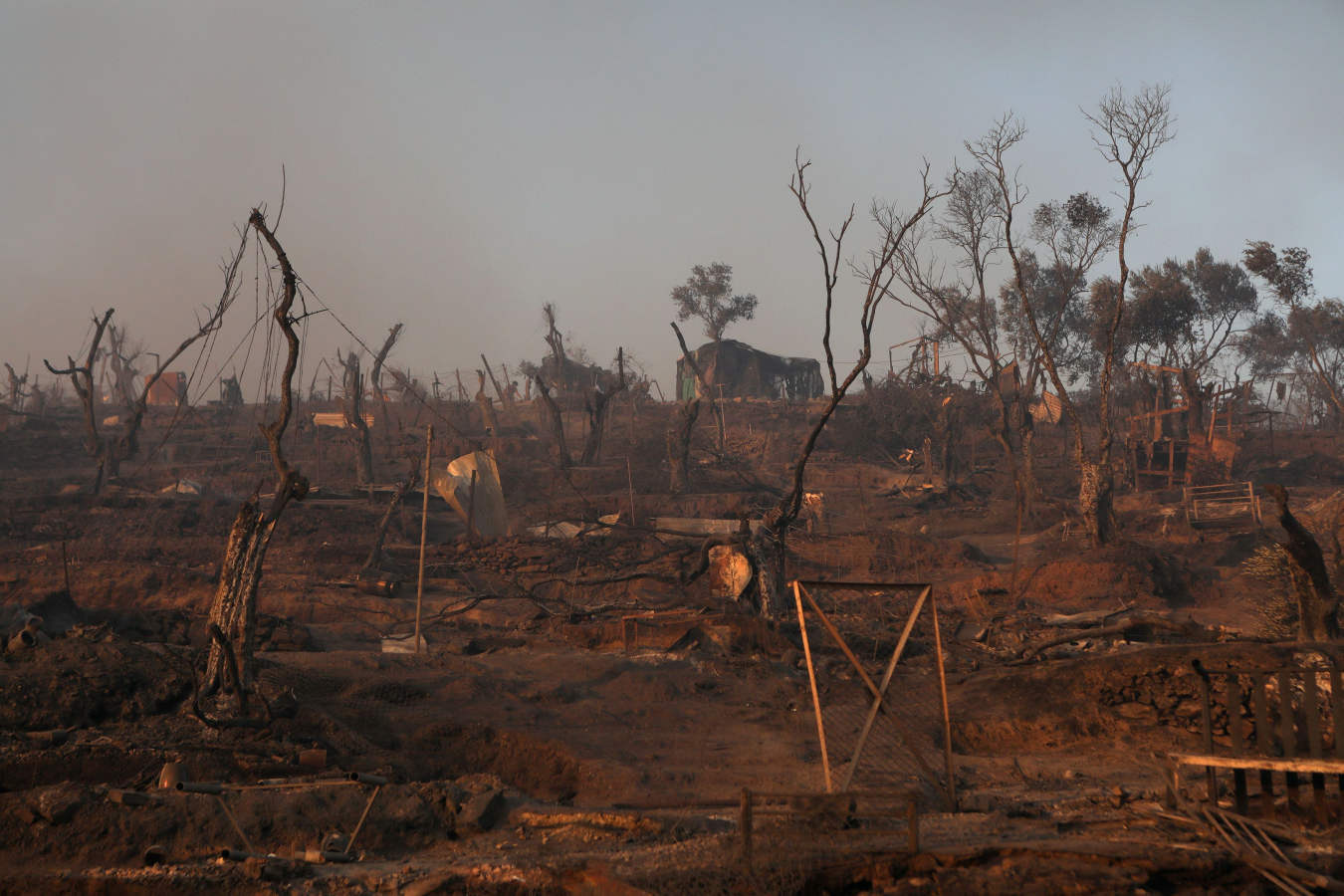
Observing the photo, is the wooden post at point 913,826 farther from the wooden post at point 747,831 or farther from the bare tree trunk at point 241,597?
the bare tree trunk at point 241,597

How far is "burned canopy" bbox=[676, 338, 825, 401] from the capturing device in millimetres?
42406

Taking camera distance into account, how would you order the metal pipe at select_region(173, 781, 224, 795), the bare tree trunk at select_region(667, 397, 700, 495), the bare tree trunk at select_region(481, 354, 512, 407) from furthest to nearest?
the bare tree trunk at select_region(481, 354, 512, 407) < the bare tree trunk at select_region(667, 397, 700, 495) < the metal pipe at select_region(173, 781, 224, 795)

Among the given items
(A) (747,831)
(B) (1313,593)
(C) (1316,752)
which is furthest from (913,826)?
(B) (1313,593)

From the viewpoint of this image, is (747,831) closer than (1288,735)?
Yes

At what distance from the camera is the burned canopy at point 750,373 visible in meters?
42.4

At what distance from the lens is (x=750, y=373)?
42.9 metres

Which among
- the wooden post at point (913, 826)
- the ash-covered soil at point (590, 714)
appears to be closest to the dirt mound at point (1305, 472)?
the ash-covered soil at point (590, 714)

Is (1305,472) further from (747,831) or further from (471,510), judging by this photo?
(747,831)

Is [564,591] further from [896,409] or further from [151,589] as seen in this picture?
[896,409]

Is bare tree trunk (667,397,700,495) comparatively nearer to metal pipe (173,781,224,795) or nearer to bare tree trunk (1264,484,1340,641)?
bare tree trunk (1264,484,1340,641)

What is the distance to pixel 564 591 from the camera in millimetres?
16094

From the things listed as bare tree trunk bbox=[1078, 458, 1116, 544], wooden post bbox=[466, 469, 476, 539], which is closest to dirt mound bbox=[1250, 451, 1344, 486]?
bare tree trunk bbox=[1078, 458, 1116, 544]

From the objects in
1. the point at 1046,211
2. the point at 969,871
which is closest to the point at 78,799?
the point at 969,871

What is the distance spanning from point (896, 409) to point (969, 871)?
90.9ft
